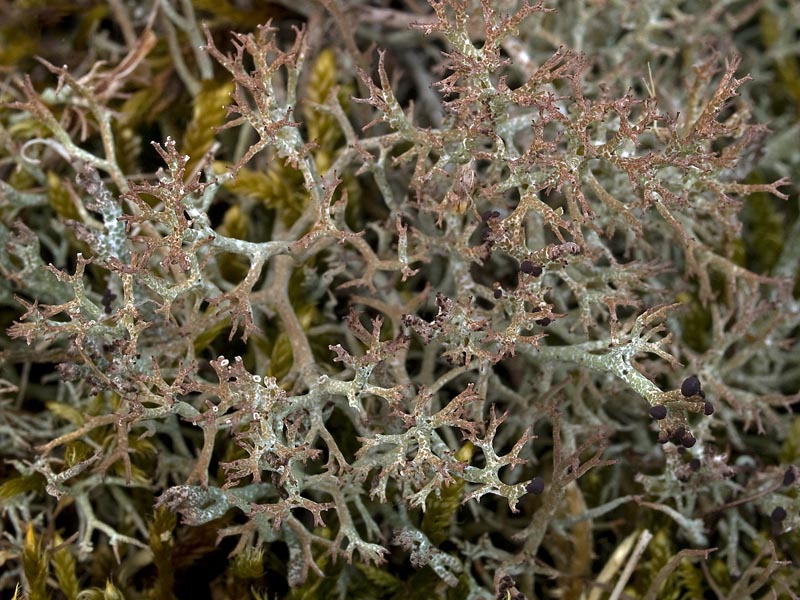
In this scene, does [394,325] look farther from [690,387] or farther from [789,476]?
[789,476]

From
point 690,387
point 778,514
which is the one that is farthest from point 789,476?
point 690,387

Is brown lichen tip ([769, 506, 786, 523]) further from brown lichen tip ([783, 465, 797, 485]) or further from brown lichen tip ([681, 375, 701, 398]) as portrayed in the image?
brown lichen tip ([681, 375, 701, 398])

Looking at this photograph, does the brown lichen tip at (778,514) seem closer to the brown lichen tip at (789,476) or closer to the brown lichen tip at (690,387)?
the brown lichen tip at (789,476)

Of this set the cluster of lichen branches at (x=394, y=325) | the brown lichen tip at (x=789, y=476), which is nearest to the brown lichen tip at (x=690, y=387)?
the cluster of lichen branches at (x=394, y=325)

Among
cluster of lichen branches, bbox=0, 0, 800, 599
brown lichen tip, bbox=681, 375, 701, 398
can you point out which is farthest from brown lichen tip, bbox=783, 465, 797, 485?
brown lichen tip, bbox=681, 375, 701, 398

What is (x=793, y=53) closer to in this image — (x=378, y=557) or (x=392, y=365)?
(x=392, y=365)

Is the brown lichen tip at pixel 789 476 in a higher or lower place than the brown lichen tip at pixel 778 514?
higher
